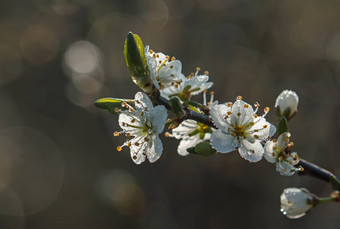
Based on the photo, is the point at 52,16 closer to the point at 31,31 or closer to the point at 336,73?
the point at 31,31

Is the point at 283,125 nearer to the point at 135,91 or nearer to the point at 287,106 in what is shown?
the point at 287,106

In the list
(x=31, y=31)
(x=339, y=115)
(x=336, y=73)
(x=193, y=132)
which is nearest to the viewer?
(x=193, y=132)

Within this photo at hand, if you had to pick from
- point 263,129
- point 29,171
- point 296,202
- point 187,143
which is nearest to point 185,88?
point 187,143

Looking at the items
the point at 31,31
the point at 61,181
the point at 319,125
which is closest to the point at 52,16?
the point at 31,31

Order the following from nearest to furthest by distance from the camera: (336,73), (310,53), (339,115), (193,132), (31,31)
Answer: (193,132) < (339,115) < (336,73) < (310,53) < (31,31)

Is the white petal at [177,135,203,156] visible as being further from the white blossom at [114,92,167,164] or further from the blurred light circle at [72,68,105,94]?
the blurred light circle at [72,68,105,94]
